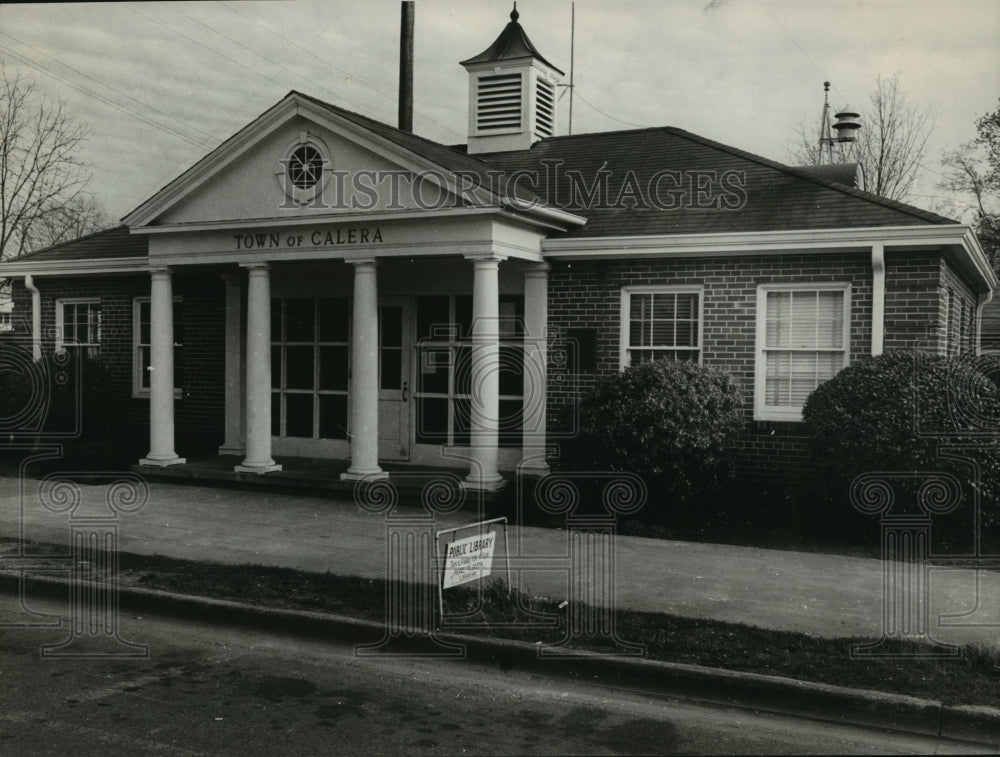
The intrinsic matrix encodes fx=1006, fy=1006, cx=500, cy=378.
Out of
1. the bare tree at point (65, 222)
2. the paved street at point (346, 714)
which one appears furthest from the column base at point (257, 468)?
the bare tree at point (65, 222)

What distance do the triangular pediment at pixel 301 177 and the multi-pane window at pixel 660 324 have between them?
253 cm

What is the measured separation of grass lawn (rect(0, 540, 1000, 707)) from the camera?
5.98m

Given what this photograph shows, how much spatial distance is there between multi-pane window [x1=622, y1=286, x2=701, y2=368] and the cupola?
4934 mm

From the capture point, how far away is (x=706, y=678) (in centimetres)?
604

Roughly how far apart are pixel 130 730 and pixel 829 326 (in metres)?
9.11

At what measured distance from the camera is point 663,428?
10680mm

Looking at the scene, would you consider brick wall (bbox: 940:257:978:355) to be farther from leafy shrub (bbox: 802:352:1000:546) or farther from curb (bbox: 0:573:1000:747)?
curb (bbox: 0:573:1000:747)

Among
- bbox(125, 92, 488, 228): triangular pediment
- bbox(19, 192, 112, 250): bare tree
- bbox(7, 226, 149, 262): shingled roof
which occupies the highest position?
bbox(19, 192, 112, 250): bare tree

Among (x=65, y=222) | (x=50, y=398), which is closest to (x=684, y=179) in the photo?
(x=50, y=398)

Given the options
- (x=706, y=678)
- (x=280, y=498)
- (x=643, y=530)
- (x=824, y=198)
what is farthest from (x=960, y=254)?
(x=280, y=498)

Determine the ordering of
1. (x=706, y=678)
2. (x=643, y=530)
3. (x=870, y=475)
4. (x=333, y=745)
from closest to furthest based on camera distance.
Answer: (x=333, y=745) → (x=706, y=678) → (x=870, y=475) → (x=643, y=530)

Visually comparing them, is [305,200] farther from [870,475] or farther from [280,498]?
[870,475]

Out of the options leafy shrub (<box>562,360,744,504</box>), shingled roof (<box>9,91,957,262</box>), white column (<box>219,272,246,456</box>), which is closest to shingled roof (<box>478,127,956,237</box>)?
shingled roof (<box>9,91,957,262</box>)

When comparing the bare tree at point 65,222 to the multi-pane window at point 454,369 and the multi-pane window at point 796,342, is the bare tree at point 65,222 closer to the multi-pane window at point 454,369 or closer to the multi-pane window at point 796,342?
the multi-pane window at point 454,369
